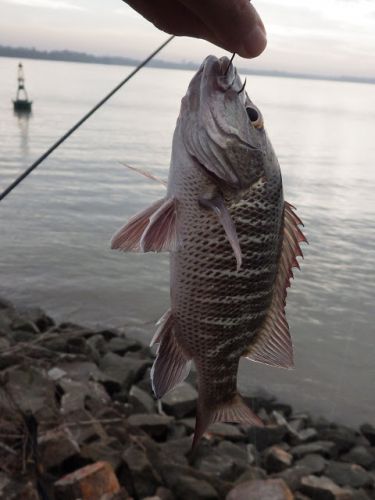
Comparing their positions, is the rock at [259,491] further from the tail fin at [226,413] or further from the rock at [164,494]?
the tail fin at [226,413]

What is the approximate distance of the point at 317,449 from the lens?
7191mm

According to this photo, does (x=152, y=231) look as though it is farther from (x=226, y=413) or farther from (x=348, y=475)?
(x=348, y=475)

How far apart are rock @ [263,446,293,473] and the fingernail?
548 cm

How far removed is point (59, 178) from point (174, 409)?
615 inches

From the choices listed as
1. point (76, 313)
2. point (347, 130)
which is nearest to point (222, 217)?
point (76, 313)

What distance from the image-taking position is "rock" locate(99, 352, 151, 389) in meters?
7.75

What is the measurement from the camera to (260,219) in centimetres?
222

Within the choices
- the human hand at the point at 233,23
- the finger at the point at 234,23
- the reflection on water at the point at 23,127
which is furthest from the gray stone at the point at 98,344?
the reflection on water at the point at 23,127

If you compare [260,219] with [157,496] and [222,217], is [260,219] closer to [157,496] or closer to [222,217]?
[222,217]

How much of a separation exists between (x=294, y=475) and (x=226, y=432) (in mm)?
1051

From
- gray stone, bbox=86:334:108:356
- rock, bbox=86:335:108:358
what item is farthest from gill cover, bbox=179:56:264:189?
gray stone, bbox=86:334:108:356

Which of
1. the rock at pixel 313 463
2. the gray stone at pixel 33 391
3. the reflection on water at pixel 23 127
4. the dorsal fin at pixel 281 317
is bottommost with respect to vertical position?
the rock at pixel 313 463

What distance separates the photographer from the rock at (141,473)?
16.4ft

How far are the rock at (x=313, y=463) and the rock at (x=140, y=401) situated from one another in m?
1.80
